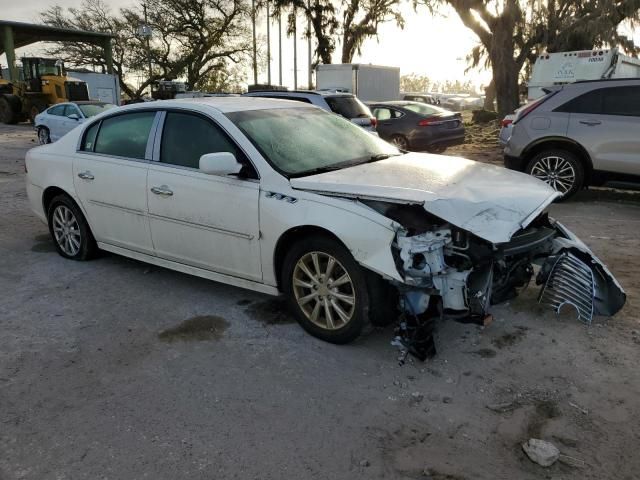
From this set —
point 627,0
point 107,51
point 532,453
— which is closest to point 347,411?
point 532,453

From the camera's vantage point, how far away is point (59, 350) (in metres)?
3.69

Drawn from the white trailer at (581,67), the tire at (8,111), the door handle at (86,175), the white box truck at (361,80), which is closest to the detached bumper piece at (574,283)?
the door handle at (86,175)

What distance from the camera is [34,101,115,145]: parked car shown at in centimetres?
1564

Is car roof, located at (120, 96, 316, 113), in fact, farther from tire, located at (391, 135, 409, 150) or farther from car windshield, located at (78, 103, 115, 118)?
car windshield, located at (78, 103, 115, 118)

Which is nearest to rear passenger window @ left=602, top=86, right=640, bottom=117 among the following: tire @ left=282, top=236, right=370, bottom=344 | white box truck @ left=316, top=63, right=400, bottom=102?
tire @ left=282, top=236, right=370, bottom=344

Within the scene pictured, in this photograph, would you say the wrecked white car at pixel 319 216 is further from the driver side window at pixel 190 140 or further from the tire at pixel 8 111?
the tire at pixel 8 111

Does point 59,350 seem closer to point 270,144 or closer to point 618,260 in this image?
point 270,144

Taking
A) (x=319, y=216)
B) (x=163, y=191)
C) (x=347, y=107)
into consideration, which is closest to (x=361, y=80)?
(x=347, y=107)

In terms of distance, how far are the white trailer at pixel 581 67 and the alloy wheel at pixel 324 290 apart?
15.3m

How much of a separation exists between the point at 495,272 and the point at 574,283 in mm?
800

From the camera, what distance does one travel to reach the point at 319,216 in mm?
3463

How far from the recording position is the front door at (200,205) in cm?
389

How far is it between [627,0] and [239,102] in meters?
26.2

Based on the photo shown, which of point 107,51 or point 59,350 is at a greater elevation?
point 107,51
